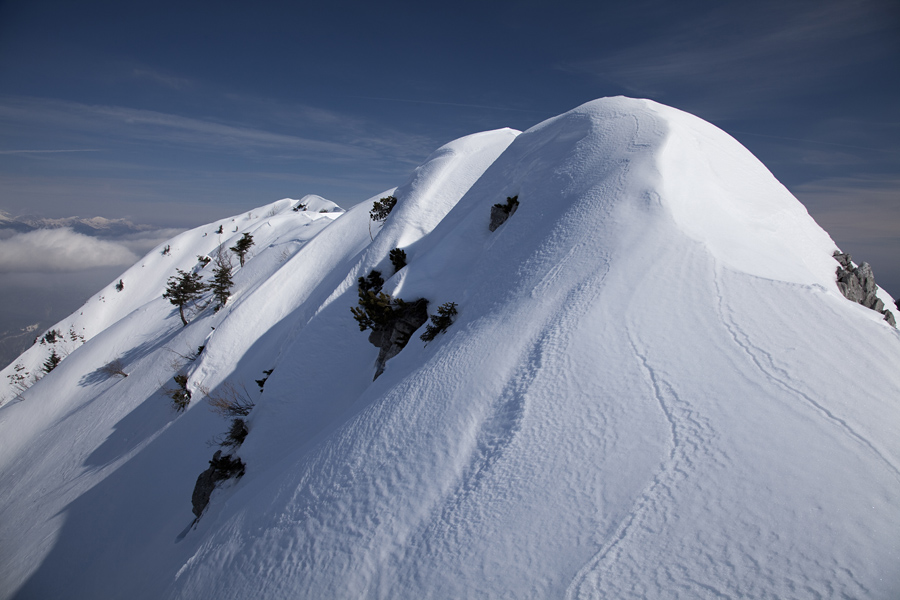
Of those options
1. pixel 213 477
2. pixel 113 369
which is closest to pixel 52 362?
pixel 113 369

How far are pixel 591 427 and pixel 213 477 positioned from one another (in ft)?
35.7

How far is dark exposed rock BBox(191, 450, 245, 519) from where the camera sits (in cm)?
1000

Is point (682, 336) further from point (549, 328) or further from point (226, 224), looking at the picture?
point (226, 224)

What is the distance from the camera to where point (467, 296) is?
838 cm

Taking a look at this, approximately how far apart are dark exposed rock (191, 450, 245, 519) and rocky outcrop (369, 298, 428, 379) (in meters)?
4.87

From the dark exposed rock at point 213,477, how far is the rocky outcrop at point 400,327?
16.0 ft

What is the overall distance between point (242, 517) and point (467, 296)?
611 centimetres

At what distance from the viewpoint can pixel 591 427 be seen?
183 inches

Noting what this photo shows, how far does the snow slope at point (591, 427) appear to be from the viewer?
3.54 m

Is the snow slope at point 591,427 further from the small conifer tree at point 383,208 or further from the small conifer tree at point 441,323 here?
the small conifer tree at point 383,208

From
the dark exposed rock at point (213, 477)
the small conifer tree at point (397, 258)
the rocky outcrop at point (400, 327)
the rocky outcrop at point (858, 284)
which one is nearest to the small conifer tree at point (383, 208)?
the small conifer tree at point (397, 258)

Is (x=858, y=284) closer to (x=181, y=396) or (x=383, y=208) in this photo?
(x=383, y=208)

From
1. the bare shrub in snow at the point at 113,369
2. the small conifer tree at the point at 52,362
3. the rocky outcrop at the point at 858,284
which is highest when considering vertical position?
the rocky outcrop at the point at 858,284

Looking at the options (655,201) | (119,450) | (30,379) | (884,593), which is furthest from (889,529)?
(30,379)
